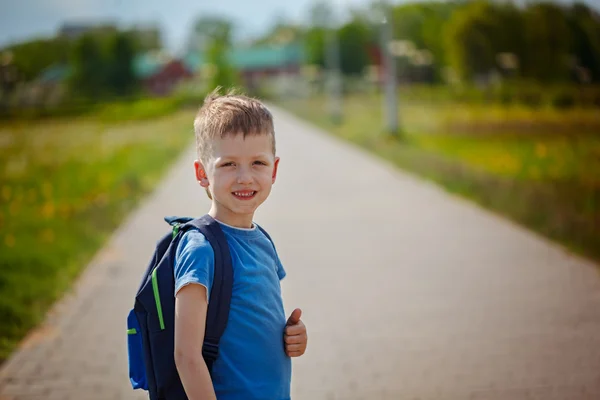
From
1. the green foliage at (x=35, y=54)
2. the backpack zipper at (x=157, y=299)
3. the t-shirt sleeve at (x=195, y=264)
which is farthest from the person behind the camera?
the green foliage at (x=35, y=54)

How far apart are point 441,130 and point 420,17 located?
4.30m

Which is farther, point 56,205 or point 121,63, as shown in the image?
point 121,63

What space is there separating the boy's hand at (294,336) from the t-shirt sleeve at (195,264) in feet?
0.98

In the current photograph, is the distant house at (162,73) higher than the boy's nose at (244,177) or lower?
lower

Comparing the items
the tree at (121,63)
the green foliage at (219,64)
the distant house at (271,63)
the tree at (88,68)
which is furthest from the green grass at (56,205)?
the distant house at (271,63)

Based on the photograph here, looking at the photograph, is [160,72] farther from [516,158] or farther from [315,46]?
[516,158]

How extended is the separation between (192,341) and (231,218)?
0.36 metres

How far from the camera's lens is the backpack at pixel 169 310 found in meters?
2.10

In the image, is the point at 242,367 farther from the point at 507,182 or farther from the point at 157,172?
the point at 157,172

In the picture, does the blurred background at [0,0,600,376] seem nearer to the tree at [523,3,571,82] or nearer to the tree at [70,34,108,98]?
the tree at [523,3,571,82]

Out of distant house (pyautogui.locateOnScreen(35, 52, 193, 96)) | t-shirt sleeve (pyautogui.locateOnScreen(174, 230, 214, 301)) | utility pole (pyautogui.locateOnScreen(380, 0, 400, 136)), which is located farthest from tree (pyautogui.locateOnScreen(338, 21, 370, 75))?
t-shirt sleeve (pyautogui.locateOnScreen(174, 230, 214, 301))

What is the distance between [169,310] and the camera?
84.6 inches

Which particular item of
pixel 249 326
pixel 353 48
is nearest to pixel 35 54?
pixel 249 326

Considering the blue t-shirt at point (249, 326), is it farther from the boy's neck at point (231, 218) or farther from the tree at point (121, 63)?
the tree at point (121, 63)
